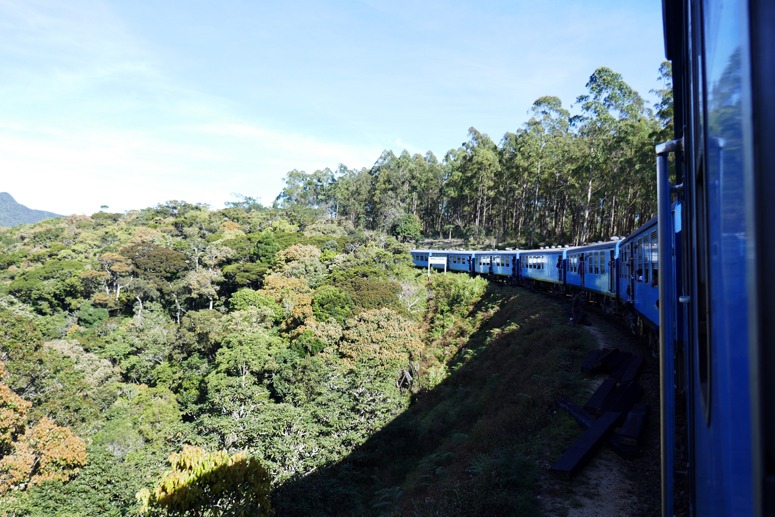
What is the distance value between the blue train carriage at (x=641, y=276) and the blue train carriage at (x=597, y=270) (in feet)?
2.55

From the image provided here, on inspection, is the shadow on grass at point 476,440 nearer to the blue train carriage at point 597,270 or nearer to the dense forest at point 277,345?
the dense forest at point 277,345

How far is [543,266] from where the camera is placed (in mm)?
23406

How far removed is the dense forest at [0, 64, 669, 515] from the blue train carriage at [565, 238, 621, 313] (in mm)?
2107

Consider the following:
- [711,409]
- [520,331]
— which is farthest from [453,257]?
[711,409]

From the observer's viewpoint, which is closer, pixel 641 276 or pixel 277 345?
pixel 641 276

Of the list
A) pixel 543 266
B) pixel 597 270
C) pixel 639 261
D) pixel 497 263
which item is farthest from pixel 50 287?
pixel 639 261

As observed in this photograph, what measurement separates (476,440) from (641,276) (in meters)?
4.96

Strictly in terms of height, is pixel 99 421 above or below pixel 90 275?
below

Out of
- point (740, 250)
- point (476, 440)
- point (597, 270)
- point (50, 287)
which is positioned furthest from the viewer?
point (50, 287)

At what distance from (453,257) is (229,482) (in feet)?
96.6

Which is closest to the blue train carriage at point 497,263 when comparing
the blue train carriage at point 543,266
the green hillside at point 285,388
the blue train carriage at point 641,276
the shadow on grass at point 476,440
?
the blue train carriage at point 543,266

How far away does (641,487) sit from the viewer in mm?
6434

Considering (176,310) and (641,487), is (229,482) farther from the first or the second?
(176,310)

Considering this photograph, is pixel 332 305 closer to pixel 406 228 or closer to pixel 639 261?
pixel 639 261
